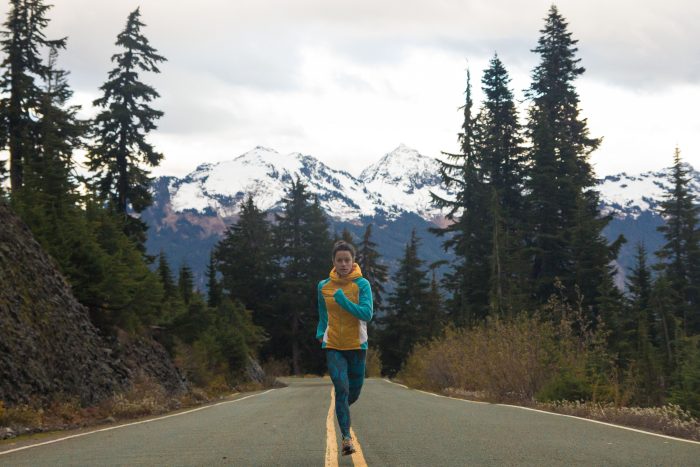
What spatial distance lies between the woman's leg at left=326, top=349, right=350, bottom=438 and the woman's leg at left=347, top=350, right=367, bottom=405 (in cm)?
13

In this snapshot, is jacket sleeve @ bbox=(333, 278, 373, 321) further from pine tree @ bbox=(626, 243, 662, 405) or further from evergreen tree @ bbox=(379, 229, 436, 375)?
evergreen tree @ bbox=(379, 229, 436, 375)

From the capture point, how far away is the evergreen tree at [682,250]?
52619 millimetres

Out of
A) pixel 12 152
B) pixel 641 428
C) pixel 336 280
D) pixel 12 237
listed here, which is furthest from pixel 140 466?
pixel 12 152

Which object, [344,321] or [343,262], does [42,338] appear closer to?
[344,321]

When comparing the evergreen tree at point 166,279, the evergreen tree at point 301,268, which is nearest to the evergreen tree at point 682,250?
the evergreen tree at point 301,268

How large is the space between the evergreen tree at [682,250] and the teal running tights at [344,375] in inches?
1917

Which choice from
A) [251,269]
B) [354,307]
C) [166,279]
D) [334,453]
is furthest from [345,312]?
[251,269]

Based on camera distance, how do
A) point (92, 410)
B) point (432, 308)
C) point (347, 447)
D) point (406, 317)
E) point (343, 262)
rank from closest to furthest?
point (347, 447)
point (343, 262)
point (92, 410)
point (432, 308)
point (406, 317)

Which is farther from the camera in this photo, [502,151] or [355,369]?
[502,151]

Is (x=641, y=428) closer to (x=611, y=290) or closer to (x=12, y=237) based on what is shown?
(x=12, y=237)

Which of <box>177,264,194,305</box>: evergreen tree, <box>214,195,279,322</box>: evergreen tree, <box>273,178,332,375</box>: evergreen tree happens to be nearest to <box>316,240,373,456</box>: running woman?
<box>177,264,194,305</box>: evergreen tree

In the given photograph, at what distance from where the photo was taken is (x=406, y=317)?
2534 inches

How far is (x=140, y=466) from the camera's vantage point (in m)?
7.38

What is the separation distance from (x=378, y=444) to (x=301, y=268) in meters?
65.7
